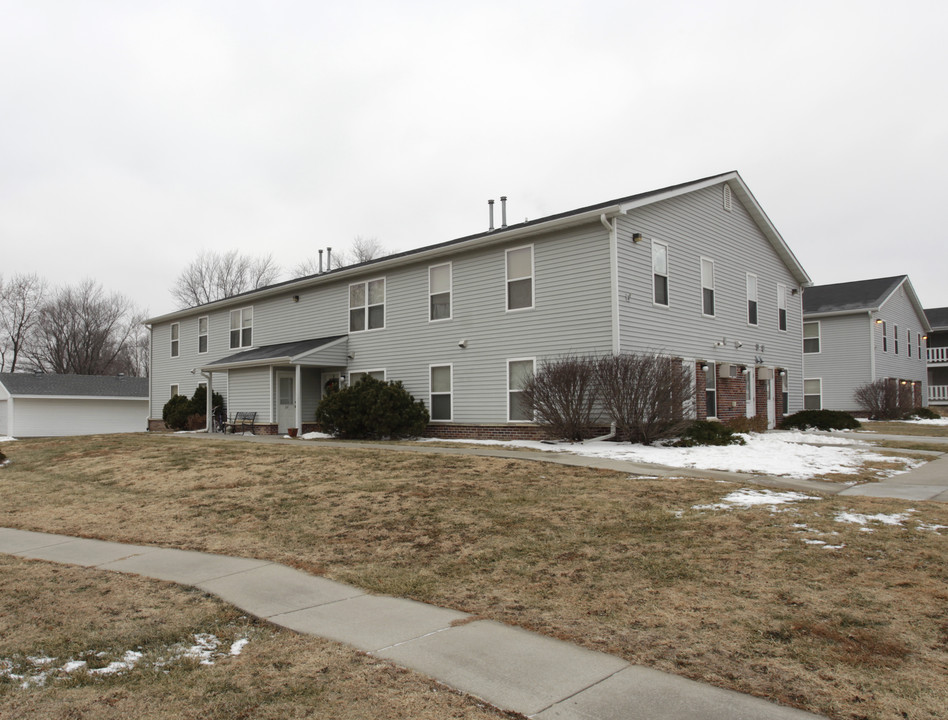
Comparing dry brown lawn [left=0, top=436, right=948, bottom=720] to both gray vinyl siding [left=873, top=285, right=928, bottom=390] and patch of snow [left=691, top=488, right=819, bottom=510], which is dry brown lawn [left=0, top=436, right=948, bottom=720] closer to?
patch of snow [left=691, top=488, right=819, bottom=510]

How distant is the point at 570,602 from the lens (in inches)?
195

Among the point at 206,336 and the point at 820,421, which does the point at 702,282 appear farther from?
the point at 206,336

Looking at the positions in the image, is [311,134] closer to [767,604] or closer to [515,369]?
[515,369]

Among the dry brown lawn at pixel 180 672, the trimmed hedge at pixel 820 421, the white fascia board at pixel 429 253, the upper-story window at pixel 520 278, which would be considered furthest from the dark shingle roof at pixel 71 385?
the dry brown lawn at pixel 180 672

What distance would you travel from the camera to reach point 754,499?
802cm

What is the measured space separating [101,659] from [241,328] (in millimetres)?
23222

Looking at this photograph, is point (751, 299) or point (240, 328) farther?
point (240, 328)

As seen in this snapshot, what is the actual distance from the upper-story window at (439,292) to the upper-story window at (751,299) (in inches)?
347

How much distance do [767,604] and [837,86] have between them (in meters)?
15.7

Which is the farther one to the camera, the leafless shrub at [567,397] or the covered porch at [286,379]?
the covered porch at [286,379]

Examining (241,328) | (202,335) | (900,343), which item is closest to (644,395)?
(241,328)

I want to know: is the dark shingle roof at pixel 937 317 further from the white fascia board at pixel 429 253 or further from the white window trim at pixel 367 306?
the white window trim at pixel 367 306

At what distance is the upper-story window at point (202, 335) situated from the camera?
27997mm

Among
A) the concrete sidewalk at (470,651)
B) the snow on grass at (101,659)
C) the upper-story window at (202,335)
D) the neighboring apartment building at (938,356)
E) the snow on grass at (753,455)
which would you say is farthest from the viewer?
the neighboring apartment building at (938,356)
